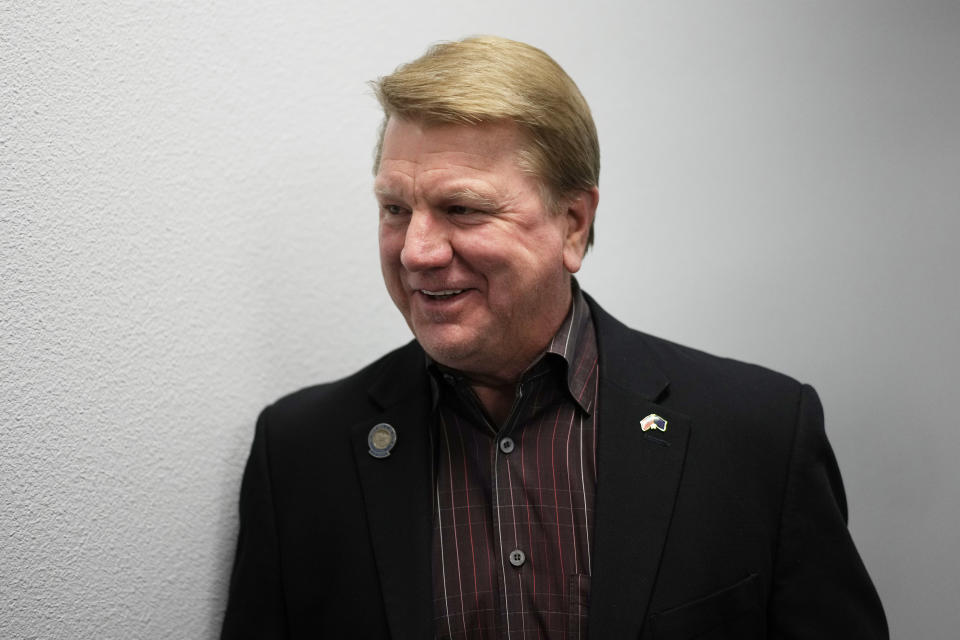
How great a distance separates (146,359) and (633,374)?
700 millimetres

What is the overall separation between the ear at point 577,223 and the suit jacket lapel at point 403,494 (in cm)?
28

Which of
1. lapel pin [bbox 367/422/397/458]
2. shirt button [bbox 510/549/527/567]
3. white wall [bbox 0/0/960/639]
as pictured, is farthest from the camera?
lapel pin [bbox 367/422/397/458]

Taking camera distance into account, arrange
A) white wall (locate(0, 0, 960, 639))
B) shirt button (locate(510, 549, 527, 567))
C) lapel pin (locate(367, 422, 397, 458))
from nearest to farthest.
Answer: white wall (locate(0, 0, 960, 639)), shirt button (locate(510, 549, 527, 567)), lapel pin (locate(367, 422, 397, 458))

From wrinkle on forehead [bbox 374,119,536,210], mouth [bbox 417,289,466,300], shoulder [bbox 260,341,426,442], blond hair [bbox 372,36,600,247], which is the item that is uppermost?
blond hair [bbox 372,36,600,247]

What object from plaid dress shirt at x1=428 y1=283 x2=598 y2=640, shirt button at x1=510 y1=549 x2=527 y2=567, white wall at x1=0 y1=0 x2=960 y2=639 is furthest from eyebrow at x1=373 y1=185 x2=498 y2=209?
shirt button at x1=510 y1=549 x2=527 y2=567

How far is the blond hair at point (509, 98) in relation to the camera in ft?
4.00

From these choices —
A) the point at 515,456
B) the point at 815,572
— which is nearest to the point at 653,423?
the point at 515,456

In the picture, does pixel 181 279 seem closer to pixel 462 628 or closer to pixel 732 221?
pixel 462 628

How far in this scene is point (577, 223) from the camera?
1.39m

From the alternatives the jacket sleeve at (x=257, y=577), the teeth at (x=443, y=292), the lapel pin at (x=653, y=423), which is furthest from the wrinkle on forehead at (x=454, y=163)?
the jacket sleeve at (x=257, y=577)

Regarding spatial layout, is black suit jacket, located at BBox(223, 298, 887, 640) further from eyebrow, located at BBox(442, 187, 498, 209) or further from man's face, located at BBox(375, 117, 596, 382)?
eyebrow, located at BBox(442, 187, 498, 209)

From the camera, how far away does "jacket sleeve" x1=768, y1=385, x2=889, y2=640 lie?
4.35 feet

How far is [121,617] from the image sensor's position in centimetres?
124

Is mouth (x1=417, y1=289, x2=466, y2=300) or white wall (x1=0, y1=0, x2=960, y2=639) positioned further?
mouth (x1=417, y1=289, x2=466, y2=300)
